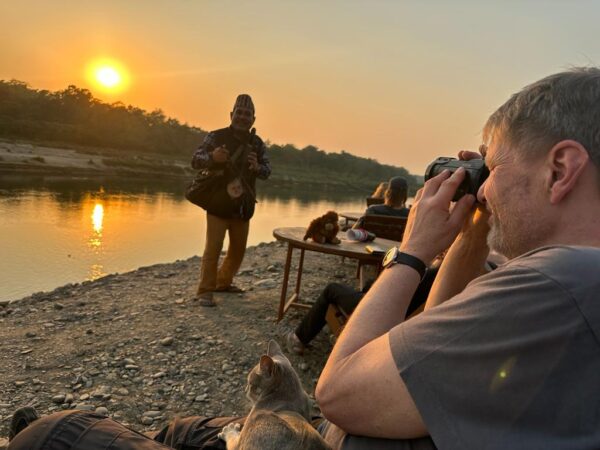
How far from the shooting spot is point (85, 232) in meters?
10.7

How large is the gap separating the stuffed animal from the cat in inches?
64.0

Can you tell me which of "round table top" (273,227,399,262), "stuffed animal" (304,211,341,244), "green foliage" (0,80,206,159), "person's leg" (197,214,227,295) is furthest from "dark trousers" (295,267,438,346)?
"green foliage" (0,80,206,159)

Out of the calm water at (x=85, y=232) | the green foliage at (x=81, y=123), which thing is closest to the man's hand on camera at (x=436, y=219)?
the calm water at (x=85, y=232)

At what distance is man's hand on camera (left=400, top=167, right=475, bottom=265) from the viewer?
4.63ft

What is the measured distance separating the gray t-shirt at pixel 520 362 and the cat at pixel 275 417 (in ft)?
1.98

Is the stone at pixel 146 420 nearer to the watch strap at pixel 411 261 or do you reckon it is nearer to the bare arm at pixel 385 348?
the bare arm at pixel 385 348

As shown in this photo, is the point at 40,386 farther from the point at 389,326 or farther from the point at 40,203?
the point at 40,203

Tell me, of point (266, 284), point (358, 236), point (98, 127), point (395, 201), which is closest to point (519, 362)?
point (358, 236)

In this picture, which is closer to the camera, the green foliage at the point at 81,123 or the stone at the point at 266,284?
the stone at the point at 266,284

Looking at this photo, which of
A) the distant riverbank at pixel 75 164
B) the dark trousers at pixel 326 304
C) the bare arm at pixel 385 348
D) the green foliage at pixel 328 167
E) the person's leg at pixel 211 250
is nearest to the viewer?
the bare arm at pixel 385 348

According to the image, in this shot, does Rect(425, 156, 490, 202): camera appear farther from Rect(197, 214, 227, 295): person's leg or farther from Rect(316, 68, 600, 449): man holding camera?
Rect(197, 214, 227, 295): person's leg

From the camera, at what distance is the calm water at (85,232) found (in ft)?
24.2

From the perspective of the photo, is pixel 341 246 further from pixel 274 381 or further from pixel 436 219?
pixel 436 219

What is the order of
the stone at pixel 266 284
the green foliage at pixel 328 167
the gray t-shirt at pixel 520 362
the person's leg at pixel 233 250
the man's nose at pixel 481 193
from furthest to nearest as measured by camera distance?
1. the green foliage at pixel 328 167
2. the stone at pixel 266 284
3. the person's leg at pixel 233 250
4. the man's nose at pixel 481 193
5. the gray t-shirt at pixel 520 362
